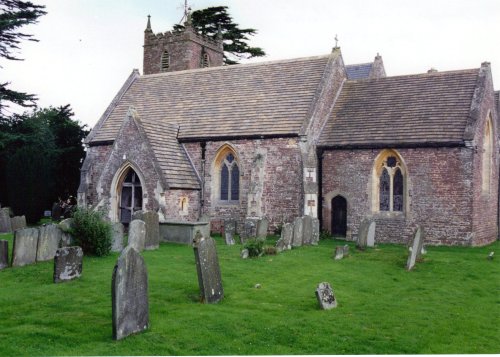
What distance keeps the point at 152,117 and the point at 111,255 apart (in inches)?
467

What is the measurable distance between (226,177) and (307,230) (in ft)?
20.4

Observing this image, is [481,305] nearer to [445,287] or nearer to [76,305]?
[445,287]

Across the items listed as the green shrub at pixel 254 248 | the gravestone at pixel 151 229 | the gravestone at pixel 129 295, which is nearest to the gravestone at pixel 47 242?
the gravestone at pixel 151 229

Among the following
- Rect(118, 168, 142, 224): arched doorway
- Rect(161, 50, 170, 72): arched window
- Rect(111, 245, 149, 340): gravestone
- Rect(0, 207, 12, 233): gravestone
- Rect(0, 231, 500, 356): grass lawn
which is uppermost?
Rect(161, 50, 170, 72): arched window

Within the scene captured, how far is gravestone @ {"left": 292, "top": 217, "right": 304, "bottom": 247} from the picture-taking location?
56.3 ft

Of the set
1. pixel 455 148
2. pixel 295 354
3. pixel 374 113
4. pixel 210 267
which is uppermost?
pixel 374 113

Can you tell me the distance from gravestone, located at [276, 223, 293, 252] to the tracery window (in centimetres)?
520

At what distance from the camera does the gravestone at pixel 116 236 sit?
15211 millimetres

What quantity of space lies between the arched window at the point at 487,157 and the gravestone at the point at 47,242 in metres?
A: 15.4

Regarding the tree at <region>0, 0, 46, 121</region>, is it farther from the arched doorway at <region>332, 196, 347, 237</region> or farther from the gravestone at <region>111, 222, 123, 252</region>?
the arched doorway at <region>332, 196, 347, 237</region>

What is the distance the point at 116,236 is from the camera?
50.4 feet

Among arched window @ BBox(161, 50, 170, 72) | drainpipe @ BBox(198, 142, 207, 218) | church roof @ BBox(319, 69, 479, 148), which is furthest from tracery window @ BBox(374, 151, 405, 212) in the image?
arched window @ BBox(161, 50, 170, 72)

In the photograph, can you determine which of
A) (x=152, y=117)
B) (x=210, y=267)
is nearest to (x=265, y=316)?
(x=210, y=267)

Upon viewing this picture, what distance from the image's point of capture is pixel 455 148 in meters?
18.8
